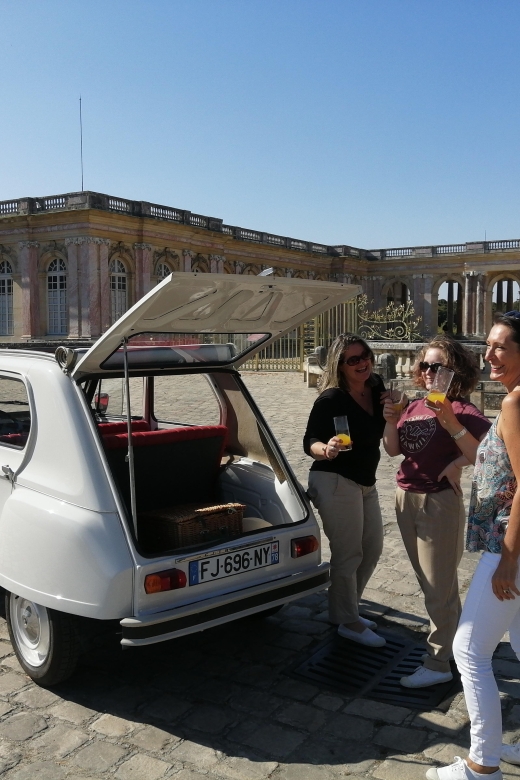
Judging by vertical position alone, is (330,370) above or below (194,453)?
above

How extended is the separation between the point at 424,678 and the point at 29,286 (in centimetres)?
3729

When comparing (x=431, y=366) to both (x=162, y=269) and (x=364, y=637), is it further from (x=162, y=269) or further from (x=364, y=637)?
(x=162, y=269)

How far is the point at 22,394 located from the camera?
4129 mm

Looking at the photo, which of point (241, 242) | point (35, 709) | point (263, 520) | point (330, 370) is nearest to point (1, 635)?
point (35, 709)

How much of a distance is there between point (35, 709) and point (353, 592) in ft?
5.78

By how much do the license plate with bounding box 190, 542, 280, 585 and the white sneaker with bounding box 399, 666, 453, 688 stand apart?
854 millimetres

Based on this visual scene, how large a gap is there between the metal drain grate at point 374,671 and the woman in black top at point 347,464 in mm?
99

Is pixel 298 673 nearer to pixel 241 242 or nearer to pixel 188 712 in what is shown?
pixel 188 712

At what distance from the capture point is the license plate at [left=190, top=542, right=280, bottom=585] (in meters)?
3.58

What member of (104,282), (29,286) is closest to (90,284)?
(104,282)

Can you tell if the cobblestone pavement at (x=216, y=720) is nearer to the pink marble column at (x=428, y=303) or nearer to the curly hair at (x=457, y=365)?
the curly hair at (x=457, y=365)

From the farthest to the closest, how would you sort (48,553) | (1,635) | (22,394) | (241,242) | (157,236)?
1. (241,242)
2. (157,236)
3. (1,635)
4. (22,394)
5. (48,553)

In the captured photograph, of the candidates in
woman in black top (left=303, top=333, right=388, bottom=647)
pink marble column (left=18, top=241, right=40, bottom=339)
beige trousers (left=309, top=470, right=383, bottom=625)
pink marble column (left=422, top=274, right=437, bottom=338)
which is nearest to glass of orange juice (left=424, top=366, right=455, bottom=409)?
woman in black top (left=303, top=333, right=388, bottom=647)

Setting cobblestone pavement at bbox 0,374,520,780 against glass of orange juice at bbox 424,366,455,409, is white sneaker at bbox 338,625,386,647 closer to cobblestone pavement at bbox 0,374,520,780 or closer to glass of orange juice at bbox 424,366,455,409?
cobblestone pavement at bbox 0,374,520,780
